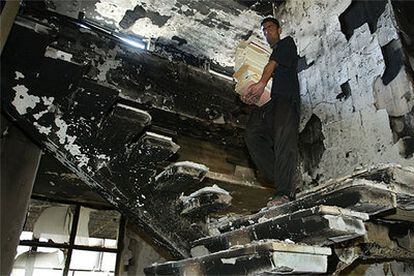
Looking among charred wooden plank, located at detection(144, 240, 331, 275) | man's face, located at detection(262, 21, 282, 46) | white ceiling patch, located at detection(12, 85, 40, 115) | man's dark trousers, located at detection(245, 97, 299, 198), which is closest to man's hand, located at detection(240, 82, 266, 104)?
man's dark trousers, located at detection(245, 97, 299, 198)

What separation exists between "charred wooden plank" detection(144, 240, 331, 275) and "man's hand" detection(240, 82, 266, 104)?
1211 millimetres

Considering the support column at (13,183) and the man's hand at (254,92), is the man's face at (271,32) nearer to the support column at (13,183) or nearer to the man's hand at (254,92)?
the man's hand at (254,92)

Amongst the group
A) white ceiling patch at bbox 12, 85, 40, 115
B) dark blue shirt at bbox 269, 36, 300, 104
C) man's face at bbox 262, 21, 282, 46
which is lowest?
white ceiling patch at bbox 12, 85, 40, 115

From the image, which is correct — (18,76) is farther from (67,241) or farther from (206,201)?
(67,241)

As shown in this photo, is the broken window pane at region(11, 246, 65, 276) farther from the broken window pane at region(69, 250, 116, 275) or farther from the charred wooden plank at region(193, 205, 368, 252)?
the charred wooden plank at region(193, 205, 368, 252)

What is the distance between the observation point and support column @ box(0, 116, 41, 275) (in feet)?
7.42

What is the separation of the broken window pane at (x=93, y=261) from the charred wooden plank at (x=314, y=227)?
132 inches

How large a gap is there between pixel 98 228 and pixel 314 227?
3930 millimetres

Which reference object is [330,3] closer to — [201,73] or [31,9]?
[201,73]

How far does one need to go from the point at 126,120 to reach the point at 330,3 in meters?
2.31

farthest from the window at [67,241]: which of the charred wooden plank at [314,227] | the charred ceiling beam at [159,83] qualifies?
the charred wooden plank at [314,227]

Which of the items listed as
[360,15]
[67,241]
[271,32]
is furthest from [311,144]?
[67,241]

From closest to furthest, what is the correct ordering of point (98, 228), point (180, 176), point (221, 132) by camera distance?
point (180, 176) → point (221, 132) → point (98, 228)

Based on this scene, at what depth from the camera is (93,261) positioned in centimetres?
471
